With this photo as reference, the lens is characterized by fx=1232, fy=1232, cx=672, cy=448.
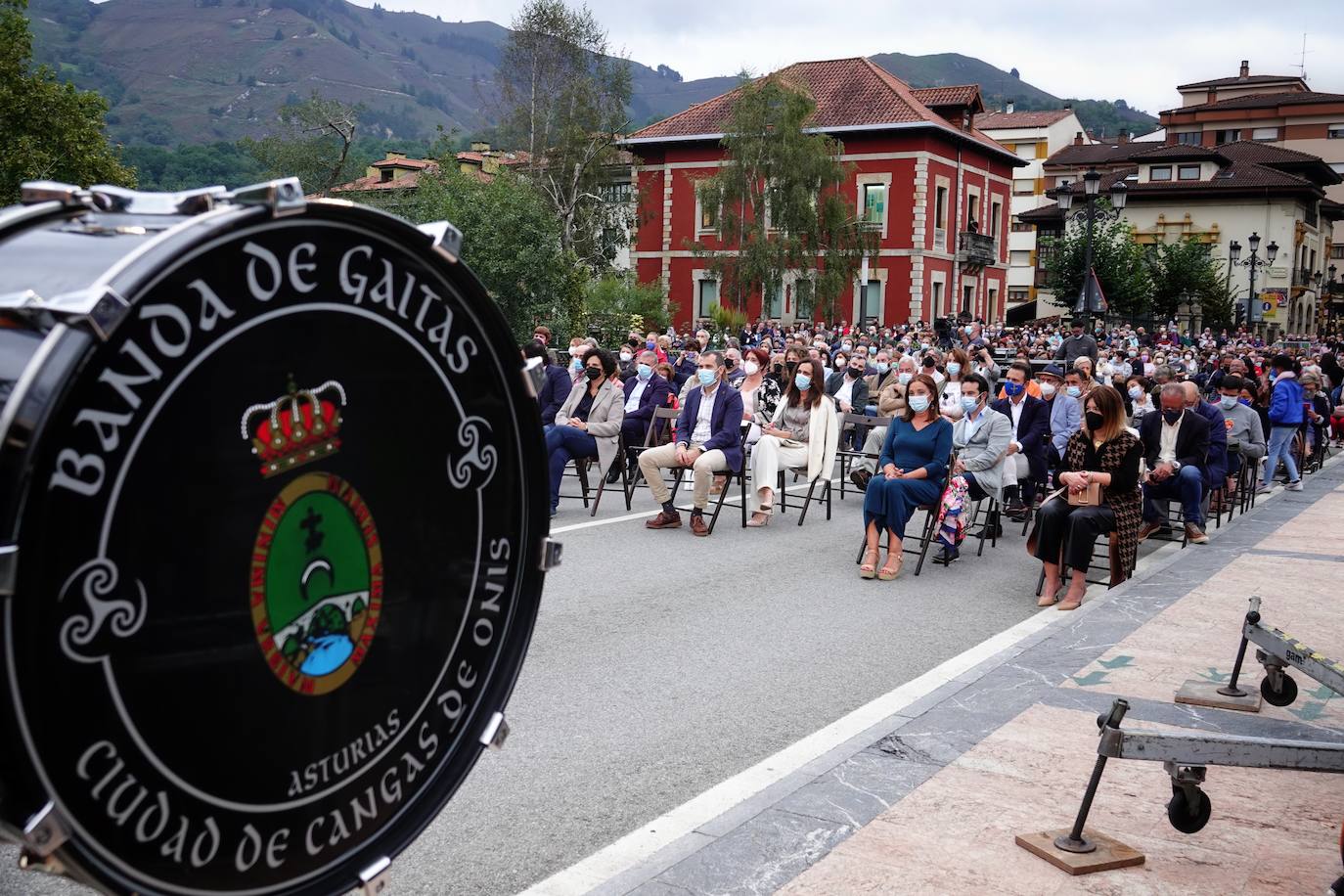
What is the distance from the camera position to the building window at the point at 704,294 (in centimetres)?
5409

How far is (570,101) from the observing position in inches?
1973

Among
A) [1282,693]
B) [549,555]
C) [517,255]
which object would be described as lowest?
[1282,693]

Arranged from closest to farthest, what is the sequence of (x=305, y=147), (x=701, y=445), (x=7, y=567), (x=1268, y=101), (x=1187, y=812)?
(x=7, y=567) < (x=1187, y=812) < (x=701, y=445) < (x=305, y=147) < (x=1268, y=101)

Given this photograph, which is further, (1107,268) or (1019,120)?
(1019,120)

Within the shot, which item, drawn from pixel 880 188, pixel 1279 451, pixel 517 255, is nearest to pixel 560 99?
pixel 880 188

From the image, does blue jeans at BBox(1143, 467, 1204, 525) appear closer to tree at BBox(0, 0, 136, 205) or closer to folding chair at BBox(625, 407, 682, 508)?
folding chair at BBox(625, 407, 682, 508)

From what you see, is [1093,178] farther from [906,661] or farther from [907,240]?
[907,240]

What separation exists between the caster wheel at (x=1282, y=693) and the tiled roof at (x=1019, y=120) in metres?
88.7

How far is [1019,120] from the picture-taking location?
89.8 metres

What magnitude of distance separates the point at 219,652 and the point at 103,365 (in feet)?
1.59

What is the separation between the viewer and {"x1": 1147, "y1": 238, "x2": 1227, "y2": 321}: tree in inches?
2256

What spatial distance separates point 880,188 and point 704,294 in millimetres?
8857

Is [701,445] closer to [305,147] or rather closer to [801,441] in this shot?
[801,441]

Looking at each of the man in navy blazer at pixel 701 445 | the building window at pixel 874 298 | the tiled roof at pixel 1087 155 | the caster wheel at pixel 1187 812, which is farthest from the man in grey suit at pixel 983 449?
the tiled roof at pixel 1087 155
